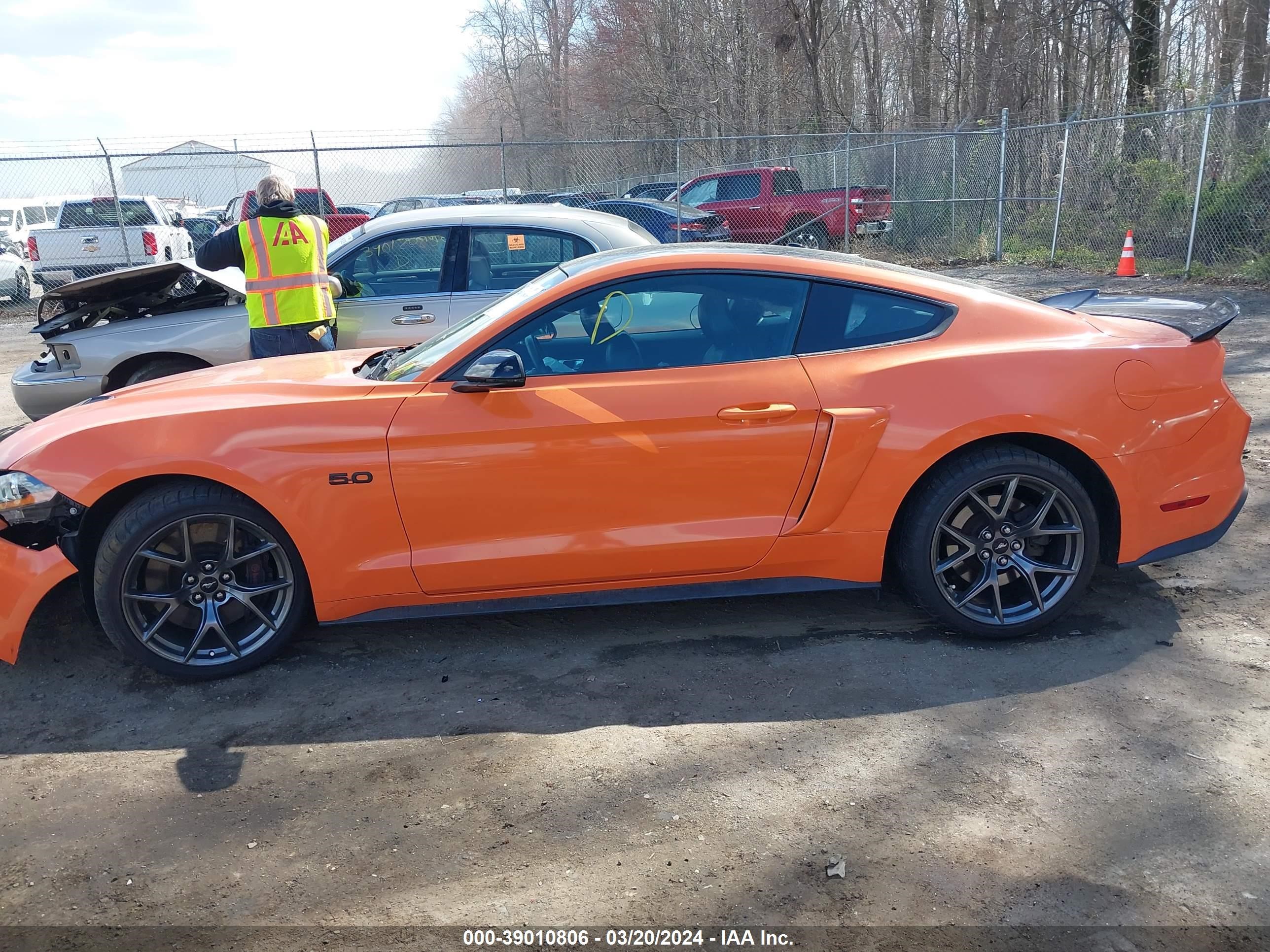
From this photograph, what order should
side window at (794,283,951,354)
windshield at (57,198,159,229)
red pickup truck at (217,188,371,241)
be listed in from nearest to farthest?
side window at (794,283,951,354) < red pickup truck at (217,188,371,241) < windshield at (57,198,159,229)

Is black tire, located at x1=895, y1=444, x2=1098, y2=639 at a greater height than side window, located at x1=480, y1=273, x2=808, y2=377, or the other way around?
side window, located at x1=480, y1=273, x2=808, y2=377

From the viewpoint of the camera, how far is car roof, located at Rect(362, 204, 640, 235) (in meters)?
6.94

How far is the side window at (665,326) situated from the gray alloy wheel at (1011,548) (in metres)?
0.98

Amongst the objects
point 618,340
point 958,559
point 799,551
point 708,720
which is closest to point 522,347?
point 618,340

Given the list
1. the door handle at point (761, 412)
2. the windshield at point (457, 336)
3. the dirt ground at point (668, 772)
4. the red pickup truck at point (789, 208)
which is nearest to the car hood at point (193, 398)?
the windshield at point (457, 336)

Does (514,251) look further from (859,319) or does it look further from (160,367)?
(859,319)

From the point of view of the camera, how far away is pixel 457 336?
4133 mm

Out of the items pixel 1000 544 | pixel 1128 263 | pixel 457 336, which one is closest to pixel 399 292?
pixel 457 336

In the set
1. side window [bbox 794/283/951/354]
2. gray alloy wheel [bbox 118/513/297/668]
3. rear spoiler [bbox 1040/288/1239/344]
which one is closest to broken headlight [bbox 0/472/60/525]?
gray alloy wheel [bbox 118/513/297/668]

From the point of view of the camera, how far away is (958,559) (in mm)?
3902

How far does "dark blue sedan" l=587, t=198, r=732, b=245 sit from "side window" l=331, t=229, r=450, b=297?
8.89 metres

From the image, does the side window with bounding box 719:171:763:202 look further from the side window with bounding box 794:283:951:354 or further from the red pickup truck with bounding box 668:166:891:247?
the side window with bounding box 794:283:951:354

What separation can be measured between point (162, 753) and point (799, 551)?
236 centimetres

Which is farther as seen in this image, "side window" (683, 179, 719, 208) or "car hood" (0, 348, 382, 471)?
"side window" (683, 179, 719, 208)
